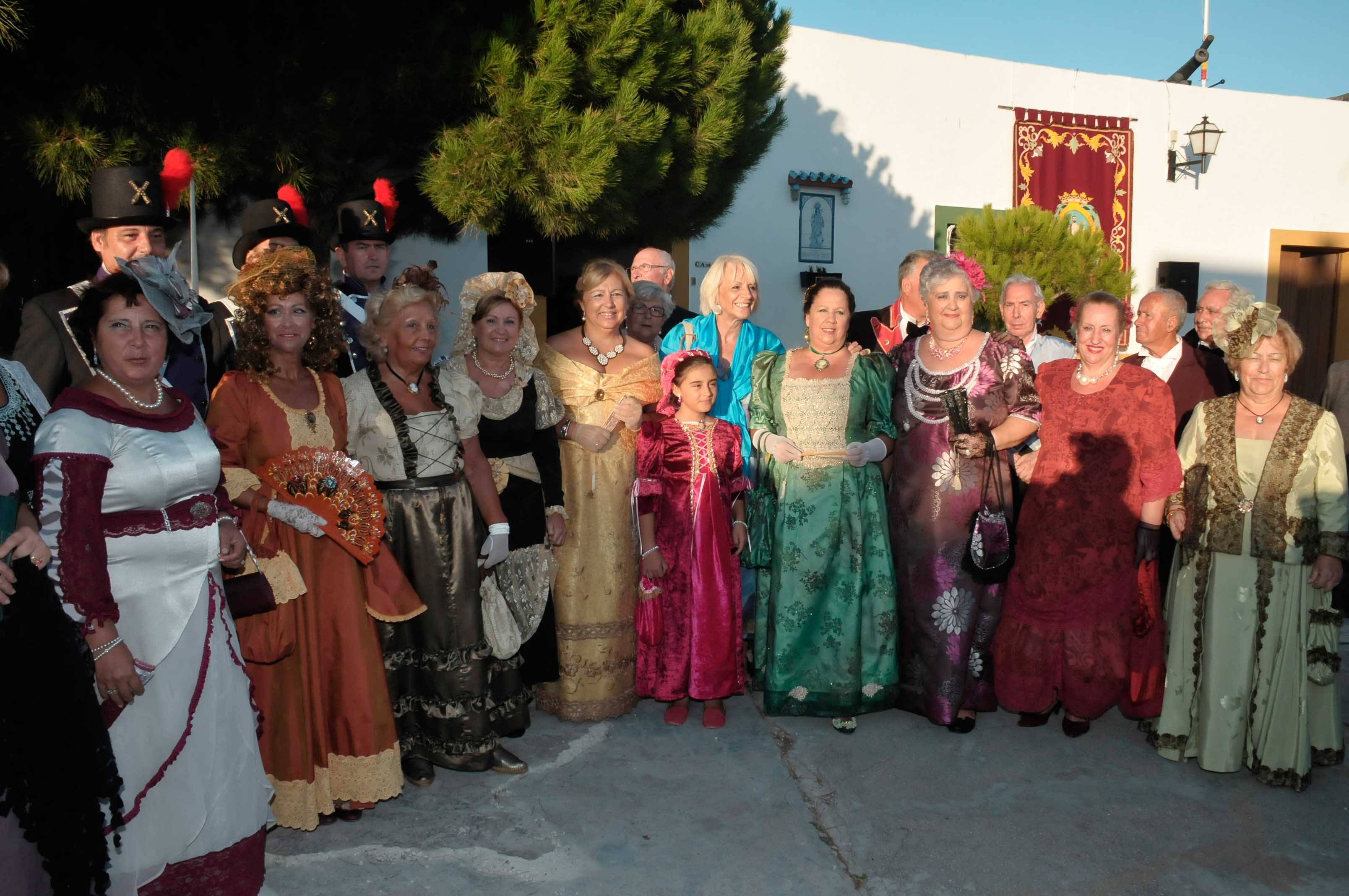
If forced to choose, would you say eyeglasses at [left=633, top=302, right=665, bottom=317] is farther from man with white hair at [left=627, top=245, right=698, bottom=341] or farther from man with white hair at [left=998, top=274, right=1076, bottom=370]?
man with white hair at [left=998, top=274, right=1076, bottom=370]

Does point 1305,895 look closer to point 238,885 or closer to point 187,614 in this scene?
point 238,885

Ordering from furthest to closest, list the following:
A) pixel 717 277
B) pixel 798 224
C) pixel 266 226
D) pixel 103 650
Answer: pixel 798 224 < pixel 717 277 < pixel 266 226 < pixel 103 650

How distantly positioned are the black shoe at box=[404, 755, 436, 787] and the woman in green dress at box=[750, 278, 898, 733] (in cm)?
153

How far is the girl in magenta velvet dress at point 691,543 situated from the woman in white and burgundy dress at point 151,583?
6.16 ft

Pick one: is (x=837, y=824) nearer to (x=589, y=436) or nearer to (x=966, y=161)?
(x=589, y=436)

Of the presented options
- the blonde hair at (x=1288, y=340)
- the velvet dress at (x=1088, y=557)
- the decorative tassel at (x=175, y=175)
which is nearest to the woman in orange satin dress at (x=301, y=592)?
the decorative tassel at (x=175, y=175)

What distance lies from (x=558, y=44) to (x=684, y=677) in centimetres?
344

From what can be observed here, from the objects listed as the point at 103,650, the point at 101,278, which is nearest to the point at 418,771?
the point at 103,650

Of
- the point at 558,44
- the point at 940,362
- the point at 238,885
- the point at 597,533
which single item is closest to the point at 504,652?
the point at 597,533

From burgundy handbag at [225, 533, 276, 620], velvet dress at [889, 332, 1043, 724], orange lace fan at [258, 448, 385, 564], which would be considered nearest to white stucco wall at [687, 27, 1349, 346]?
velvet dress at [889, 332, 1043, 724]

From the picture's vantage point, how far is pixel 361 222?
4.84 m

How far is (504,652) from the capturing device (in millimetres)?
3949

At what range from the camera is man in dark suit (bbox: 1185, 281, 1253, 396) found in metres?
4.96

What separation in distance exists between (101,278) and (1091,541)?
3.98m
